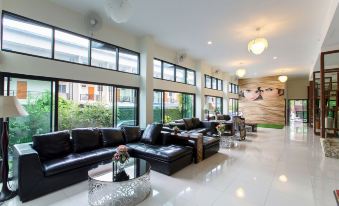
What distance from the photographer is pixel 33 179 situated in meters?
2.86

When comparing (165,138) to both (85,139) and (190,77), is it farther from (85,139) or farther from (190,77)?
(190,77)

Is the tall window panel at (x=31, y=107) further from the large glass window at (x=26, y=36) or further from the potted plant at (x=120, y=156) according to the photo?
the potted plant at (x=120, y=156)

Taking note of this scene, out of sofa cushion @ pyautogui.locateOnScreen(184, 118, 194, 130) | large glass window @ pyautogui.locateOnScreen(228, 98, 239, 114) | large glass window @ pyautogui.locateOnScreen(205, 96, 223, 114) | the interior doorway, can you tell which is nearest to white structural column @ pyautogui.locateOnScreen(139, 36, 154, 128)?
sofa cushion @ pyautogui.locateOnScreen(184, 118, 194, 130)

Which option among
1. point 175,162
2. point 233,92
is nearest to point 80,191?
point 175,162

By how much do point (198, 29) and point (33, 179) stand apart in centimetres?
526

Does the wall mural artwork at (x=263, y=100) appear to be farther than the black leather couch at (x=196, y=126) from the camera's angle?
Yes

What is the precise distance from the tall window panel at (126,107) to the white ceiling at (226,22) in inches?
77.4

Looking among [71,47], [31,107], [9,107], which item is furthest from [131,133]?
[9,107]

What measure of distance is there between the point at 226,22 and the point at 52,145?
16.8ft

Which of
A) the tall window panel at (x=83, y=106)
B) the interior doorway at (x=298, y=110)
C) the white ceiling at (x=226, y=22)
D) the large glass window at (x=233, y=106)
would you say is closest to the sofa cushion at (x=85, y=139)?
the tall window panel at (x=83, y=106)

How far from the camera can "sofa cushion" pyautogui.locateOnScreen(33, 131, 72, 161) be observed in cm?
343

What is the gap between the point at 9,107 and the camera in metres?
2.66

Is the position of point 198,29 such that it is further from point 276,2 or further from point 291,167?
point 291,167

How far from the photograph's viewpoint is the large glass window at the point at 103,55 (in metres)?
4.97
